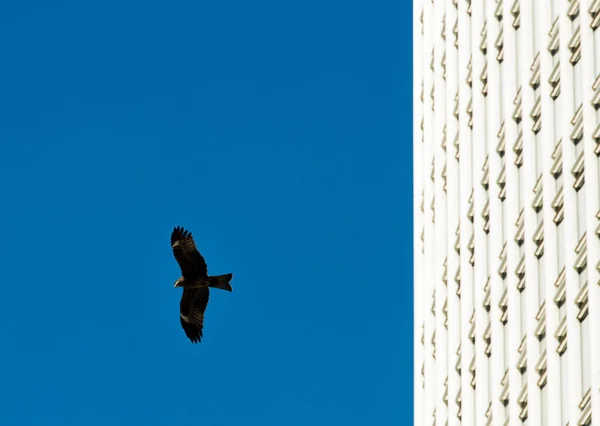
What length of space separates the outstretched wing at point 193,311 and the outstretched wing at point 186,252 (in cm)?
143

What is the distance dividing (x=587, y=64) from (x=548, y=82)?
11.5ft

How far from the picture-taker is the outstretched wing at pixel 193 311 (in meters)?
47.8

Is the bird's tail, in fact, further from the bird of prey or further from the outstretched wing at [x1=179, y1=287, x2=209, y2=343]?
the outstretched wing at [x1=179, y1=287, x2=209, y2=343]

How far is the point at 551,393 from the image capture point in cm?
4884

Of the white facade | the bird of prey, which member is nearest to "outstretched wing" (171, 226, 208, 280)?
the bird of prey

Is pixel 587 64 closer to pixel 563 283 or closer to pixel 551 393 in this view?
pixel 563 283

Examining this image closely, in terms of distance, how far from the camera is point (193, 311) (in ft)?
160

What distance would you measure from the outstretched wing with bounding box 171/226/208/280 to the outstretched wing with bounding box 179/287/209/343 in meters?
1.43

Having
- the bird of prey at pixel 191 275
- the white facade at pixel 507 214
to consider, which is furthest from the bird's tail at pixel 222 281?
the white facade at pixel 507 214

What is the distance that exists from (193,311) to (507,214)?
12.5 m

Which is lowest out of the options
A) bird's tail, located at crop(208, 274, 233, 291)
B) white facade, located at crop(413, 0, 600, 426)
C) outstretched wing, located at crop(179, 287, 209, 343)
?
bird's tail, located at crop(208, 274, 233, 291)

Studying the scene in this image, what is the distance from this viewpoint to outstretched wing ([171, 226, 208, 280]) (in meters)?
45.9

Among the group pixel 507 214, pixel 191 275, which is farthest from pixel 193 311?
pixel 507 214

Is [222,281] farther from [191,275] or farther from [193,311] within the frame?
[193,311]
